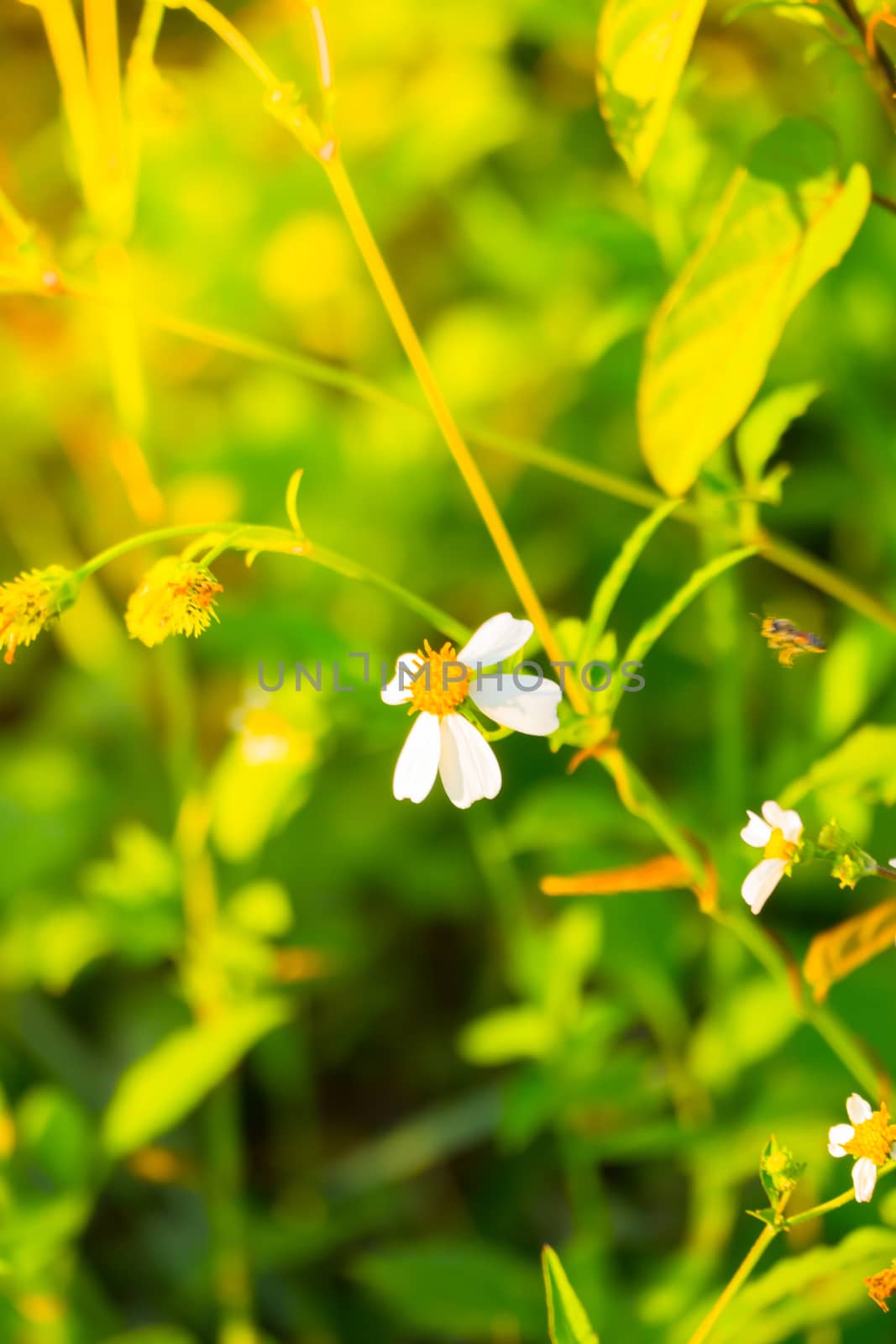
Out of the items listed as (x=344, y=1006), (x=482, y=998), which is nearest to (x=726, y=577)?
(x=482, y=998)

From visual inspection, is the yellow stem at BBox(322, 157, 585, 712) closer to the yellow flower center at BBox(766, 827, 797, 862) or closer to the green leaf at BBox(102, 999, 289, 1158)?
the yellow flower center at BBox(766, 827, 797, 862)

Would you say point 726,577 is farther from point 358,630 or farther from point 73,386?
point 73,386

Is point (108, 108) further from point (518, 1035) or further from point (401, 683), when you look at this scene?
point (518, 1035)

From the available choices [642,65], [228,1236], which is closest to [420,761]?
[642,65]

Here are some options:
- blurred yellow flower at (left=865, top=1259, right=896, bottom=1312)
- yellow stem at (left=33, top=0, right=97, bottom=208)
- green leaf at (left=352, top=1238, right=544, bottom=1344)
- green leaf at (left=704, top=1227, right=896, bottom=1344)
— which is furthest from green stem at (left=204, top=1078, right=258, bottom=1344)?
yellow stem at (left=33, top=0, right=97, bottom=208)

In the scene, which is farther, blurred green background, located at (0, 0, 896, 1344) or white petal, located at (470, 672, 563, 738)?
blurred green background, located at (0, 0, 896, 1344)
